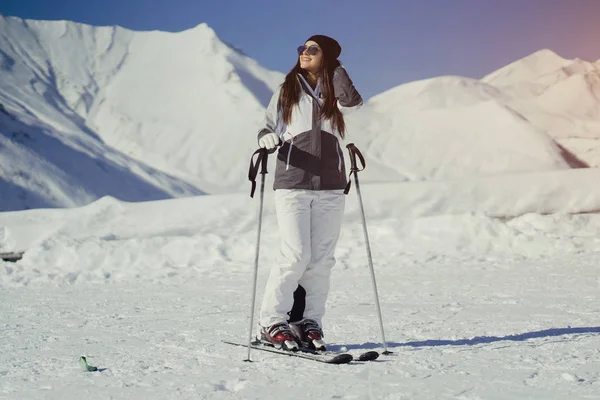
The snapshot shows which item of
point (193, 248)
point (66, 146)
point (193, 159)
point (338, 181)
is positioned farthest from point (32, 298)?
point (193, 159)

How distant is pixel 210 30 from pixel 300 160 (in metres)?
40.5

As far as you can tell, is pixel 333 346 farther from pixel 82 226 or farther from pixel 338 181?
pixel 82 226

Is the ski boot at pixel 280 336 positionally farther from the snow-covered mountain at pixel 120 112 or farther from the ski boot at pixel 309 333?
the snow-covered mountain at pixel 120 112

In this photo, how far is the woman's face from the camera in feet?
12.9

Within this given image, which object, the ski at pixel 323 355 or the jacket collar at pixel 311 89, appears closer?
the ski at pixel 323 355

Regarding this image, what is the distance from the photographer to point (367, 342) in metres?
4.13

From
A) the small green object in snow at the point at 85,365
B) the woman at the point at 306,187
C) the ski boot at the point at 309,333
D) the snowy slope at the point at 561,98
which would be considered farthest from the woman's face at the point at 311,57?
the snowy slope at the point at 561,98

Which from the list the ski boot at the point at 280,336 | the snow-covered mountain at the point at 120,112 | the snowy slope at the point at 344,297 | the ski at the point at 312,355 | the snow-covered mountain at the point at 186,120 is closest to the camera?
the snowy slope at the point at 344,297

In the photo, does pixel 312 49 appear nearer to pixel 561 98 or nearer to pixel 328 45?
pixel 328 45

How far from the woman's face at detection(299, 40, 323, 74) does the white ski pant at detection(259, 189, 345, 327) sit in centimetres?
71

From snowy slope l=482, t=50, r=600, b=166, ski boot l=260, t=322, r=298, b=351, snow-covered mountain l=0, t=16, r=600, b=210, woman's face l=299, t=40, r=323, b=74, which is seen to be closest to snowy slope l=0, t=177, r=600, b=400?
ski boot l=260, t=322, r=298, b=351

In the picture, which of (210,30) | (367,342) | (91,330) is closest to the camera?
(367,342)

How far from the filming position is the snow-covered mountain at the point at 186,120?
28156 mm

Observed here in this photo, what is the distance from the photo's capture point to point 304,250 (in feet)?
12.4
